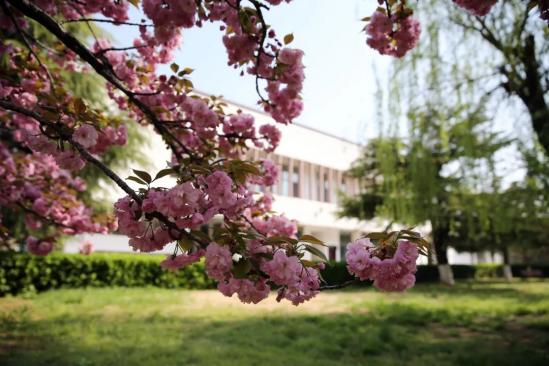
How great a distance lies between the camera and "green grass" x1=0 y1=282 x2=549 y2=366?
14.7 feet

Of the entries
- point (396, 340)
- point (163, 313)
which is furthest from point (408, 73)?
point (163, 313)

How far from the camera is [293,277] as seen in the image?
1.54 meters

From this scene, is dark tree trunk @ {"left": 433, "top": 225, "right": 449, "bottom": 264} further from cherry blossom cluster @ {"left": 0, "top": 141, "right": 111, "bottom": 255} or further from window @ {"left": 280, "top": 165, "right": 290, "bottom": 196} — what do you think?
cherry blossom cluster @ {"left": 0, "top": 141, "right": 111, "bottom": 255}

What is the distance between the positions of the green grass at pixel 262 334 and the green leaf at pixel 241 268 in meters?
3.06

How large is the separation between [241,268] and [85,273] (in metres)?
11.3

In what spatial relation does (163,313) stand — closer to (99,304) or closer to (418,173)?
(99,304)

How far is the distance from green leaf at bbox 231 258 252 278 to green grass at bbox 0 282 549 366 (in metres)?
3.06

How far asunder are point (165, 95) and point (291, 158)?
55.0ft

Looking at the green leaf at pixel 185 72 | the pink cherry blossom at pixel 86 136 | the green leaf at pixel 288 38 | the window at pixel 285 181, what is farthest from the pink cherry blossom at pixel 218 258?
the window at pixel 285 181

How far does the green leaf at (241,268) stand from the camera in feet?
4.83

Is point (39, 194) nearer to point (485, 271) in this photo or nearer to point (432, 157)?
point (432, 157)

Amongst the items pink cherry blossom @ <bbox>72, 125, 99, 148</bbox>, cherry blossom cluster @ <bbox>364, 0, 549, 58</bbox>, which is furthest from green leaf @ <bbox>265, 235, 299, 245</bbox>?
cherry blossom cluster @ <bbox>364, 0, 549, 58</bbox>

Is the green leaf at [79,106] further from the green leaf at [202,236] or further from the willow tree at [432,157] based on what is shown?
the willow tree at [432,157]

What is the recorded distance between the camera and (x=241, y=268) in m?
1.50
